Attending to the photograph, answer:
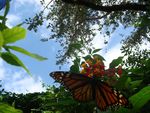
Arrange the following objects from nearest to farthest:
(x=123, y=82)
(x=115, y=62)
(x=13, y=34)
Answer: (x=13, y=34) → (x=123, y=82) → (x=115, y=62)

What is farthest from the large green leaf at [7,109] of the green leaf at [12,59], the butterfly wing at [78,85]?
the butterfly wing at [78,85]

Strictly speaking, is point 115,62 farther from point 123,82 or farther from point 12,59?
point 12,59

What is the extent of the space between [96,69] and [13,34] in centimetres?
178

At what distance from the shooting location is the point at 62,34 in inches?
758

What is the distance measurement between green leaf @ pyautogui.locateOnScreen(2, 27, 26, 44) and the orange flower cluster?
1.65 metres

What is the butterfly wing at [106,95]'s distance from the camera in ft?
7.64

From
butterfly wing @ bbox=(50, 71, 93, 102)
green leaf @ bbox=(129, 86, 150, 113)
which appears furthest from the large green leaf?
butterfly wing @ bbox=(50, 71, 93, 102)

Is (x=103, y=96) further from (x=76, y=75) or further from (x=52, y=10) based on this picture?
(x=52, y=10)

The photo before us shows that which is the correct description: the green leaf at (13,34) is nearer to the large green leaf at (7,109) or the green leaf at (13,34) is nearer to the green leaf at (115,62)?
the large green leaf at (7,109)

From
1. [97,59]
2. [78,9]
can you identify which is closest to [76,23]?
[78,9]

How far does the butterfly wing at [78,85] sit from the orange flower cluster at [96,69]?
11 centimetres

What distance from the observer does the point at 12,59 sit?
954mm

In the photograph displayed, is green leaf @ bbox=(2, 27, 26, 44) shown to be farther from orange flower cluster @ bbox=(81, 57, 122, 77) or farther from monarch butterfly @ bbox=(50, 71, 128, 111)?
orange flower cluster @ bbox=(81, 57, 122, 77)

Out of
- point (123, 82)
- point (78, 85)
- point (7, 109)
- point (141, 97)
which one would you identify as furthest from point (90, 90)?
point (7, 109)
